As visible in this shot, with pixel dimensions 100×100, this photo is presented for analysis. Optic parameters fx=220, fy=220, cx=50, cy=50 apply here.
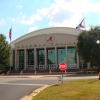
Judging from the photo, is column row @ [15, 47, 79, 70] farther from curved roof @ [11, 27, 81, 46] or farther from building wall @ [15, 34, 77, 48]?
curved roof @ [11, 27, 81, 46]

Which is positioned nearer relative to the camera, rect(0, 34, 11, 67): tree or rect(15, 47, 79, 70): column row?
rect(0, 34, 11, 67): tree

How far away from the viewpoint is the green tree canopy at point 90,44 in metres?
42.8

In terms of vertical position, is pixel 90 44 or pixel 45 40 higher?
pixel 45 40

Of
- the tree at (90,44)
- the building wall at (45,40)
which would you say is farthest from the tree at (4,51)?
the tree at (90,44)

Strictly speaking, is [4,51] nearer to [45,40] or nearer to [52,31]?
[45,40]

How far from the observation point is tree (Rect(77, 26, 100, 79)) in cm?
4281

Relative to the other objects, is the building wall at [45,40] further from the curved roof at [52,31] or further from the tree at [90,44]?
the tree at [90,44]

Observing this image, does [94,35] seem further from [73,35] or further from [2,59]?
[2,59]

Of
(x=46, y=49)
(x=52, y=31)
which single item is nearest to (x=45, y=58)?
(x=46, y=49)

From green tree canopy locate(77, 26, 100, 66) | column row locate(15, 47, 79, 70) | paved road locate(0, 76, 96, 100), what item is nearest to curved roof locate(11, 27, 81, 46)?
column row locate(15, 47, 79, 70)

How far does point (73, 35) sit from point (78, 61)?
22.7ft

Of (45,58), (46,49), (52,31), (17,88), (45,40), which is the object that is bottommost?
(17,88)

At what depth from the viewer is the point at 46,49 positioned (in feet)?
198

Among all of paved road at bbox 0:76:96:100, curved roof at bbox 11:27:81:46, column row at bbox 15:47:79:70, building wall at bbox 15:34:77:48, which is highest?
curved roof at bbox 11:27:81:46
